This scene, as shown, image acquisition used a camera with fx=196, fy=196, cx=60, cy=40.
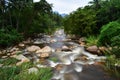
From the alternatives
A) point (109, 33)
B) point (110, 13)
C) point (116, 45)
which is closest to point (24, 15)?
point (110, 13)

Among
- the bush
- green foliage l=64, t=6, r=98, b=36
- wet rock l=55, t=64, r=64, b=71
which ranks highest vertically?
green foliage l=64, t=6, r=98, b=36

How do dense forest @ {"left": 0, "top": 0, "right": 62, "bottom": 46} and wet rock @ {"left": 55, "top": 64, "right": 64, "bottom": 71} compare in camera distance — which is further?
dense forest @ {"left": 0, "top": 0, "right": 62, "bottom": 46}

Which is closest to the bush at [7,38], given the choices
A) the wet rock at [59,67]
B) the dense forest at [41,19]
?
the dense forest at [41,19]

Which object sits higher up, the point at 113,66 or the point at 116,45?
the point at 116,45

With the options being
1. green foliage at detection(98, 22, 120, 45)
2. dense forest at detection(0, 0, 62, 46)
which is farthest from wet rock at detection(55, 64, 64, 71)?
dense forest at detection(0, 0, 62, 46)

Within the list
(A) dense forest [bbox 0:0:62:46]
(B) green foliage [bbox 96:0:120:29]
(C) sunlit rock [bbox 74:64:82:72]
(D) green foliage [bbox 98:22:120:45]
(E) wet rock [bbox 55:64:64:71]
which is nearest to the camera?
(C) sunlit rock [bbox 74:64:82:72]

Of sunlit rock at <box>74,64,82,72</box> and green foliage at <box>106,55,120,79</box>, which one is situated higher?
green foliage at <box>106,55,120,79</box>

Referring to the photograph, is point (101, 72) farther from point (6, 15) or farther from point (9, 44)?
point (6, 15)

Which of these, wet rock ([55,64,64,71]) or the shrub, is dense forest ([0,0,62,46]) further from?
the shrub

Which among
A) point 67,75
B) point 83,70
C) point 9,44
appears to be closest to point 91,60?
point 83,70

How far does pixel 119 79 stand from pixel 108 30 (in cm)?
650

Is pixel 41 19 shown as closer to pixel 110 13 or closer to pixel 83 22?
pixel 83 22

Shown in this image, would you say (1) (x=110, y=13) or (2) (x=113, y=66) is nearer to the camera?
(2) (x=113, y=66)

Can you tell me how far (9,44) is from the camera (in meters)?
17.6
